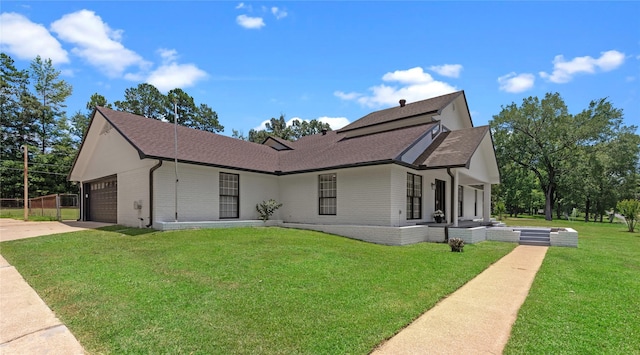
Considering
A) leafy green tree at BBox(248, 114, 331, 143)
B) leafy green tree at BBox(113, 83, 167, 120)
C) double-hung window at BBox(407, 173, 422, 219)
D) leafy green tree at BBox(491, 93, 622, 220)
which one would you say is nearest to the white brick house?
double-hung window at BBox(407, 173, 422, 219)

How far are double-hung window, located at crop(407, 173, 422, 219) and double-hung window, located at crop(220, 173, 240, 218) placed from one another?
8.25 meters

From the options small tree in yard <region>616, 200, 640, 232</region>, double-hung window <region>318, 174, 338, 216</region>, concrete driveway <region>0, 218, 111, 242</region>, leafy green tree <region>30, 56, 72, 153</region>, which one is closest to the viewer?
concrete driveway <region>0, 218, 111, 242</region>

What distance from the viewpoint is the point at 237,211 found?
1595 cm

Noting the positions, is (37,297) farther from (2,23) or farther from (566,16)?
(566,16)

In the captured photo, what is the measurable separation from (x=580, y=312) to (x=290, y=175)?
13500 mm

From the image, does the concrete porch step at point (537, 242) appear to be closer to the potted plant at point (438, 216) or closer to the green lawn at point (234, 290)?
the potted plant at point (438, 216)

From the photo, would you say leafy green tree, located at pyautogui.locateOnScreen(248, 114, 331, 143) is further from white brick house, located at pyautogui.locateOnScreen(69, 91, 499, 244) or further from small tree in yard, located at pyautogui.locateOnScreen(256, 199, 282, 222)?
small tree in yard, located at pyautogui.locateOnScreen(256, 199, 282, 222)

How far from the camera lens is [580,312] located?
5.19 m

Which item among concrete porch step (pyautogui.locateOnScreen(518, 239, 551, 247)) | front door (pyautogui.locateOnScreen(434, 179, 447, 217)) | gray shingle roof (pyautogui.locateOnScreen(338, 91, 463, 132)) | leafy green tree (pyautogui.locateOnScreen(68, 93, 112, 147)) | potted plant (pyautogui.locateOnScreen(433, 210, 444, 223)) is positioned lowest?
concrete porch step (pyautogui.locateOnScreen(518, 239, 551, 247))

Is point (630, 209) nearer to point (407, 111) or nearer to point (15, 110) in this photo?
point (407, 111)

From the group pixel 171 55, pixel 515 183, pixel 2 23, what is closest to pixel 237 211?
pixel 171 55

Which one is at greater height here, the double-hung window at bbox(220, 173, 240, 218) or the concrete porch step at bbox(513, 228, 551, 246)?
the double-hung window at bbox(220, 173, 240, 218)

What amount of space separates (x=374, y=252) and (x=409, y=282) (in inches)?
133

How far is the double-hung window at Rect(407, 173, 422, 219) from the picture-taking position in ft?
48.5
